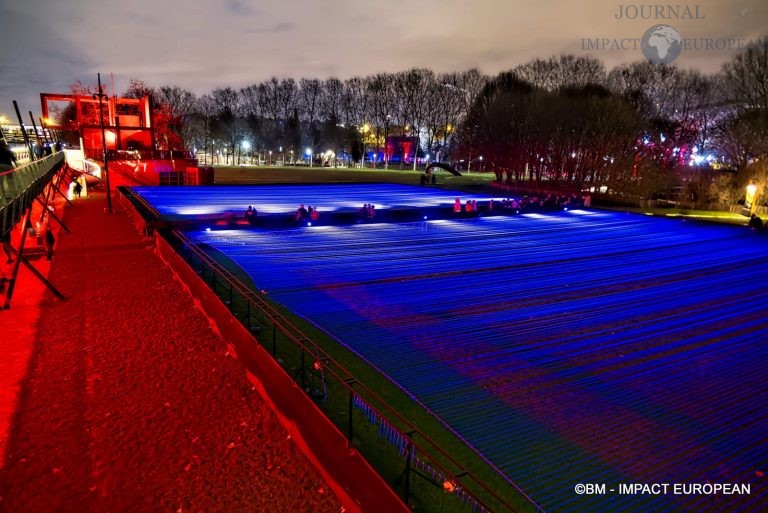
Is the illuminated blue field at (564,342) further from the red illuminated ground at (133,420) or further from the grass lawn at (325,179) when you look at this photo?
the grass lawn at (325,179)

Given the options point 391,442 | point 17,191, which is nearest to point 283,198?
point 17,191

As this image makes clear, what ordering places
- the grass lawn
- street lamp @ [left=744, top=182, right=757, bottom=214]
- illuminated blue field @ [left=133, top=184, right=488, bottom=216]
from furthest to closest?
the grass lawn, street lamp @ [left=744, top=182, right=757, bottom=214], illuminated blue field @ [left=133, top=184, right=488, bottom=216]

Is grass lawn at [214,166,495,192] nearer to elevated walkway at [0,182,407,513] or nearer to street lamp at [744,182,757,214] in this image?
street lamp at [744,182,757,214]

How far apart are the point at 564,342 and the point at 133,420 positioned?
216 inches

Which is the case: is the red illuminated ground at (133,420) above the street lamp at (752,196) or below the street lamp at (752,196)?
below

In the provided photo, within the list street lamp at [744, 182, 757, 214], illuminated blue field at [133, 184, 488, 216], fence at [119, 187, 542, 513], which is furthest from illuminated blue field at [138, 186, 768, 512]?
street lamp at [744, 182, 757, 214]

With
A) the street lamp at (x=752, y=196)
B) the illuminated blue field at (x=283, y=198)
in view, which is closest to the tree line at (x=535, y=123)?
the street lamp at (x=752, y=196)

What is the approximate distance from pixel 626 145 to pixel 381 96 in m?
43.1

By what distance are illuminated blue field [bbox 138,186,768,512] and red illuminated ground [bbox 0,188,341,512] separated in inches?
66.5

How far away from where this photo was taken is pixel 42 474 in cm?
392

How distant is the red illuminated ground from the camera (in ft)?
12.3

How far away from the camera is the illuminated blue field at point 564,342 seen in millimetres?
4234

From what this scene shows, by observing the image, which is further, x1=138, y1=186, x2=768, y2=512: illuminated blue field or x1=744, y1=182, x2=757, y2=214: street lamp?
x1=744, y1=182, x2=757, y2=214: street lamp

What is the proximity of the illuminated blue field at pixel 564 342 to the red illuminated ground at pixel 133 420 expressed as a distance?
5.54ft
